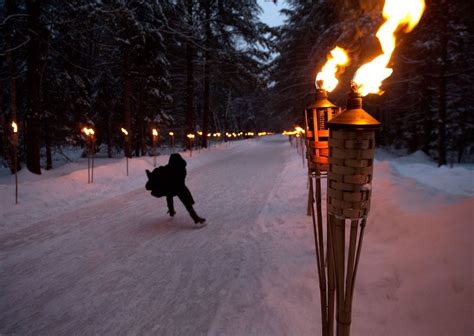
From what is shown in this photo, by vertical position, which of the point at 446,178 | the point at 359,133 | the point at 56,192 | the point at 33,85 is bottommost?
the point at 446,178

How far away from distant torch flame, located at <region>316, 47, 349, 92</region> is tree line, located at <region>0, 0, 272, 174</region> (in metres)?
10.3

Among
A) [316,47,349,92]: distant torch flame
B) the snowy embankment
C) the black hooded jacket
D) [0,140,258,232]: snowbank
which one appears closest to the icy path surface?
the snowy embankment

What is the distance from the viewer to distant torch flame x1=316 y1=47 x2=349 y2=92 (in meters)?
2.79

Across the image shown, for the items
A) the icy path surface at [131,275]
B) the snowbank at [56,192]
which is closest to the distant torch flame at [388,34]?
the icy path surface at [131,275]

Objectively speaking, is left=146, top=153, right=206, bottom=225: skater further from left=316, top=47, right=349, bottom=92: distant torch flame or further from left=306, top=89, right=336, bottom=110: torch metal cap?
left=316, top=47, right=349, bottom=92: distant torch flame

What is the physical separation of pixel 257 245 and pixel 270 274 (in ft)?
3.94

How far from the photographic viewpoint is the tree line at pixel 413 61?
11.8 m

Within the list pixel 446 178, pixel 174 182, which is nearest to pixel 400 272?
pixel 174 182

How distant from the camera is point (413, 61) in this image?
575 inches

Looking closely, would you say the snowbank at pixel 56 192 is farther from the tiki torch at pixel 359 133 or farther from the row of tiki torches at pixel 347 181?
the tiki torch at pixel 359 133

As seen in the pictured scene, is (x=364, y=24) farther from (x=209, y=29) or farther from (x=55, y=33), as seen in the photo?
(x=209, y=29)

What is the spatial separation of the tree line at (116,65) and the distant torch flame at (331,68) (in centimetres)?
1034

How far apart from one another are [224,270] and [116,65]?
22.5 m

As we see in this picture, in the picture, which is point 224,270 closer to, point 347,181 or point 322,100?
point 322,100
